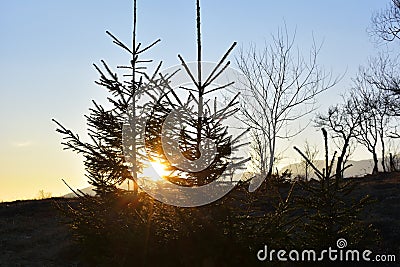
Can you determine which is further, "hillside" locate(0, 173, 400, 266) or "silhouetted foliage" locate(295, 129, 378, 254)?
"hillside" locate(0, 173, 400, 266)

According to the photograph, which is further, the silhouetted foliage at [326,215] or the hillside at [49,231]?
the hillside at [49,231]

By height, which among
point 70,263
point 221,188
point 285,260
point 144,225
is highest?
point 221,188

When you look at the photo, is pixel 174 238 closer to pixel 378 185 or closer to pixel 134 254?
pixel 134 254

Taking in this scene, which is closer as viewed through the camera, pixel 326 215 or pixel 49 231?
pixel 326 215

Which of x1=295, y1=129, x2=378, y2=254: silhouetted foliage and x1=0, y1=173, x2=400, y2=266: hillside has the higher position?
x1=295, y1=129, x2=378, y2=254: silhouetted foliage

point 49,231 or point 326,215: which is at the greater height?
point 326,215

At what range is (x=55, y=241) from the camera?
17734mm

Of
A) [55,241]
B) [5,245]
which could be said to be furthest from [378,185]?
[5,245]

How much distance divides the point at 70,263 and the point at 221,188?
8771mm

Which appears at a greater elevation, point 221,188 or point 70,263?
point 221,188

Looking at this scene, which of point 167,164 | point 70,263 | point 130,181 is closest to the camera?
point 167,164

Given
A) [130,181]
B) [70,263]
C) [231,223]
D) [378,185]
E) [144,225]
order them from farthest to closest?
1. [378,185]
2. [70,263]
3. [130,181]
4. [144,225]
5. [231,223]

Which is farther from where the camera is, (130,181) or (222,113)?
(130,181)

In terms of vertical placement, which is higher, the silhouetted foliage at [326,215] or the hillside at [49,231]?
the silhouetted foliage at [326,215]
